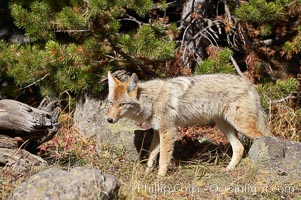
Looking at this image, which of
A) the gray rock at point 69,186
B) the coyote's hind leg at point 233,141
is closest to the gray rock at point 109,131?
the coyote's hind leg at point 233,141

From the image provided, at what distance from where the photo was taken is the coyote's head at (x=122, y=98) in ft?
23.4

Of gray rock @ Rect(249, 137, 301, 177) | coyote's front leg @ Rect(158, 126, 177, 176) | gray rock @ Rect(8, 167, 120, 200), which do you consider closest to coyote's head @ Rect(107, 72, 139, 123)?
coyote's front leg @ Rect(158, 126, 177, 176)

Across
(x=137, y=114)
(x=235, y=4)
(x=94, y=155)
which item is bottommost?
(x=94, y=155)

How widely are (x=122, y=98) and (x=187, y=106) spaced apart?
3.32 feet

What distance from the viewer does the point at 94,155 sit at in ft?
25.4

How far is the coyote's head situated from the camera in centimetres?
714

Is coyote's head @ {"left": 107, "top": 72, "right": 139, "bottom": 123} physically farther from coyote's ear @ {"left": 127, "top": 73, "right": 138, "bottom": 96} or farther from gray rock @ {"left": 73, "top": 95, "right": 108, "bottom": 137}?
gray rock @ {"left": 73, "top": 95, "right": 108, "bottom": 137}

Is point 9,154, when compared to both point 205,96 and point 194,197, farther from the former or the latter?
point 205,96

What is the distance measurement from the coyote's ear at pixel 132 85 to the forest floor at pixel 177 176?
3.08ft

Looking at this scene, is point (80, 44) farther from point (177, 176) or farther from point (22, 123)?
point (177, 176)

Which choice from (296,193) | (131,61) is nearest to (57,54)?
(131,61)

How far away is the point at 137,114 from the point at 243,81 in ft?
5.42

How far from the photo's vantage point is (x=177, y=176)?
723cm

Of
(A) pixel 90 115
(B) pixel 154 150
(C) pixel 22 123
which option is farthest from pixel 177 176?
(A) pixel 90 115
